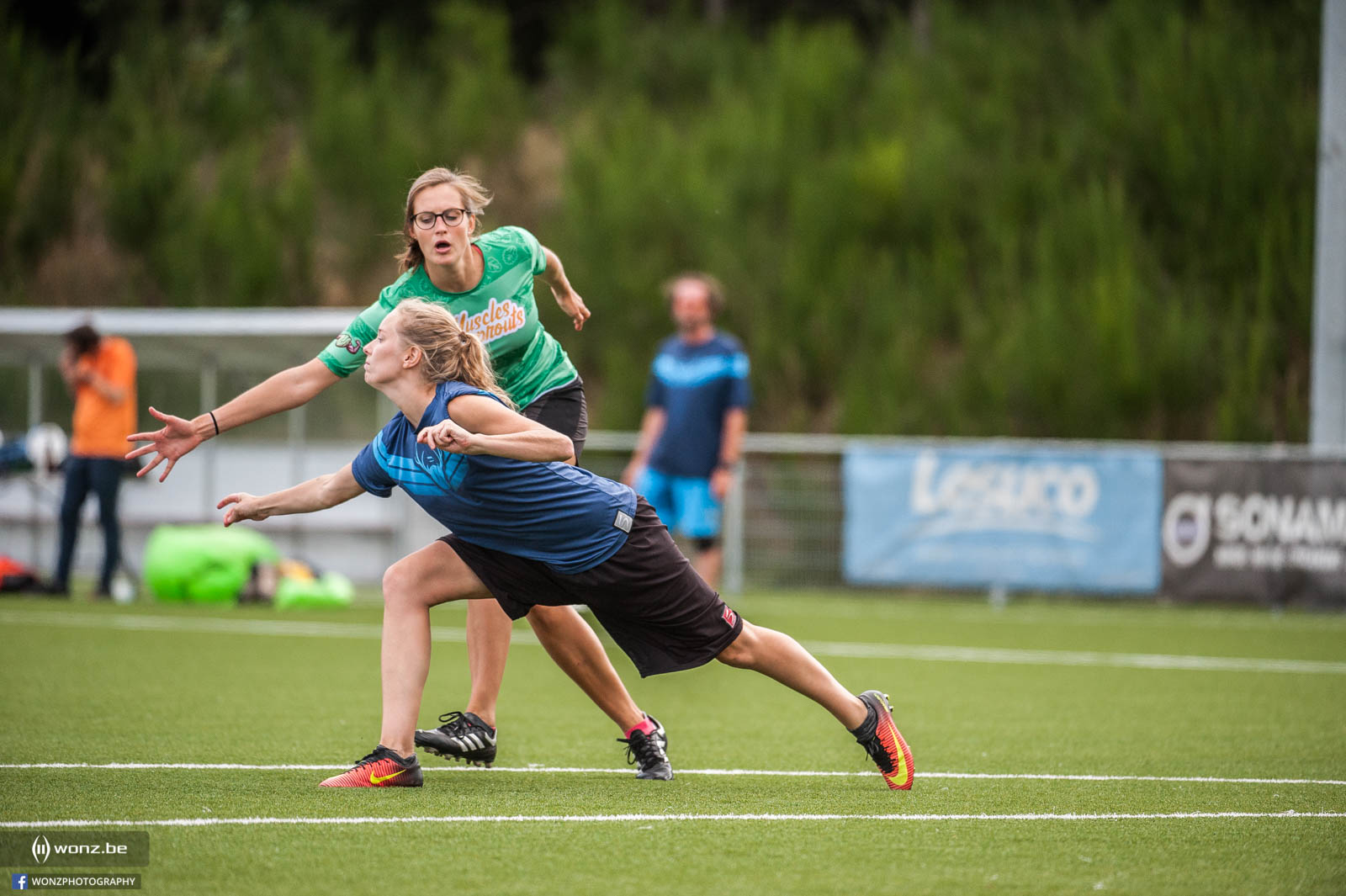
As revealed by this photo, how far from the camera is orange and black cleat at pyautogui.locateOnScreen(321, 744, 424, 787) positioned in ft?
13.9

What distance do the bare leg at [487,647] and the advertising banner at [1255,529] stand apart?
26.6 ft

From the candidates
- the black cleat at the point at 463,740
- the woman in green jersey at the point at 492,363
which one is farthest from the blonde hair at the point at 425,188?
the black cleat at the point at 463,740

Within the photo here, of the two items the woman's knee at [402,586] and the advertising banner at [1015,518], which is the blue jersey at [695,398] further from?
the woman's knee at [402,586]

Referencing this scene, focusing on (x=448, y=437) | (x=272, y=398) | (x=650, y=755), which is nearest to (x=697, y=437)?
(x=650, y=755)

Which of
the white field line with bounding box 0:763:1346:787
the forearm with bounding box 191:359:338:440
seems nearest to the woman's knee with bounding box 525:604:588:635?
the white field line with bounding box 0:763:1346:787

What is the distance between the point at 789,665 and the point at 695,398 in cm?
556

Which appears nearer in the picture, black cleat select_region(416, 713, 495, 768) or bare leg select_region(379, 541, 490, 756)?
bare leg select_region(379, 541, 490, 756)

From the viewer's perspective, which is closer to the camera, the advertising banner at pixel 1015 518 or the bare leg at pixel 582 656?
the bare leg at pixel 582 656

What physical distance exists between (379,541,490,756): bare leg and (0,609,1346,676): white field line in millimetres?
4511

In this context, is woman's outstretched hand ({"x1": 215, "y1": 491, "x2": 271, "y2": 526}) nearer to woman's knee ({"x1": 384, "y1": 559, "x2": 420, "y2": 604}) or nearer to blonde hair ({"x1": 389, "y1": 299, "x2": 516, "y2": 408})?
woman's knee ({"x1": 384, "y1": 559, "x2": 420, "y2": 604})

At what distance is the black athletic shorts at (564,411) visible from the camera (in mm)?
5043

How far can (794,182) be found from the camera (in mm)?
17672

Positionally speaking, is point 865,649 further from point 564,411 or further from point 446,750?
point 446,750

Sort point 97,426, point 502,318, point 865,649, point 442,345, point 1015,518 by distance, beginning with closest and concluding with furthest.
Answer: point 442,345, point 502,318, point 865,649, point 97,426, point 1015,518
